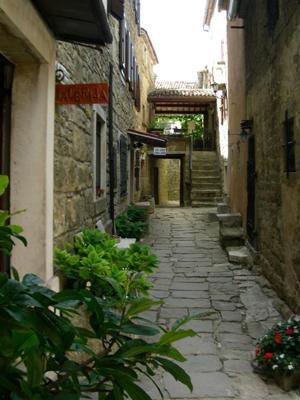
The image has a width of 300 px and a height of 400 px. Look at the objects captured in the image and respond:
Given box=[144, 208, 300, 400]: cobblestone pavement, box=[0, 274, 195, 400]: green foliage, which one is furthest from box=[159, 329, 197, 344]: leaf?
box=[144, 208, 300, 400]: cobblestone pavement

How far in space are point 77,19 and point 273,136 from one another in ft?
11.8

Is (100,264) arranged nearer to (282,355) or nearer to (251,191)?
(282,355)

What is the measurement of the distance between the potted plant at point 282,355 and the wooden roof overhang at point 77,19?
286cm

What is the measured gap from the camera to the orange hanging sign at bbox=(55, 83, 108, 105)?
3375 millimetres

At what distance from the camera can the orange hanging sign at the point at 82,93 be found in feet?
11.1

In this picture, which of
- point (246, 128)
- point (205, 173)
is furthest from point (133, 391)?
point (205, 173)

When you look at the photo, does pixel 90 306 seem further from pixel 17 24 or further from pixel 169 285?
pixel 169 285

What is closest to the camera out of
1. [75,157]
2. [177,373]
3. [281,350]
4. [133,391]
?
[133,391]

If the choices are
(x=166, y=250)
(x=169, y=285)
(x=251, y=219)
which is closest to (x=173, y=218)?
(x=166, y=250)

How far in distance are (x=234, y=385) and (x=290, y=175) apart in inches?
97.9

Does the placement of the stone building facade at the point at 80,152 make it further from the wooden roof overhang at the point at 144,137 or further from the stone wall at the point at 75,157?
the wooden roof overhang at the point at 144,137

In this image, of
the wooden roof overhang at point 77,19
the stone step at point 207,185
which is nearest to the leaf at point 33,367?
the wooden roof overhang at point 77,19

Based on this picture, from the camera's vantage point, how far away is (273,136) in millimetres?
5836

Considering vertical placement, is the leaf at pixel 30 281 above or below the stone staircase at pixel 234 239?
above
